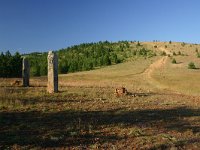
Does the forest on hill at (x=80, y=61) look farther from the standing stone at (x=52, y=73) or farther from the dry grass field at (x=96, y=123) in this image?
the dry grass field at (x=96, y=123)

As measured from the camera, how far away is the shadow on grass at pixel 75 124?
11.5m

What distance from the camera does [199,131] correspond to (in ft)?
44.2

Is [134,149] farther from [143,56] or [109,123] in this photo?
[143,56]

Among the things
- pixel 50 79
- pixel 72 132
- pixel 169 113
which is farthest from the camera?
pixel 50 79

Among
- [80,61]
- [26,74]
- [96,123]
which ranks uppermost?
[80,61]

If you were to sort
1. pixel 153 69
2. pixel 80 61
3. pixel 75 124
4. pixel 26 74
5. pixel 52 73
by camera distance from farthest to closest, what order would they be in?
pixel 80 61, pixel 153 69, pixel 26 74, pixel 52 73, pixel 75 124

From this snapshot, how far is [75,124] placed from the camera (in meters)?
13.9

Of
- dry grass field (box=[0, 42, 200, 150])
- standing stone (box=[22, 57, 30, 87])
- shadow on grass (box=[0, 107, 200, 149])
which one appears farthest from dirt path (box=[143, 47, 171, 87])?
shadow on grass (box=[0, 107, 200, 149])

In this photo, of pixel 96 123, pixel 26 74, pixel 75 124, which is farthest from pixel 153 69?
pixel 75 124

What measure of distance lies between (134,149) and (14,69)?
59.2m

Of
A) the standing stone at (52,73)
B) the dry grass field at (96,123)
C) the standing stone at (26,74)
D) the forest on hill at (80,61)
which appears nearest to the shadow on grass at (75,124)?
the dry grass field at (96,123)

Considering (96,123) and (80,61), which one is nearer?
(96,123)

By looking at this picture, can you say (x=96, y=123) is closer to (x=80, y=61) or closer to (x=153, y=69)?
(x=153, y=69)

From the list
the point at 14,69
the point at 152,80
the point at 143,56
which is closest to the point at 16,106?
the point at 152,80
